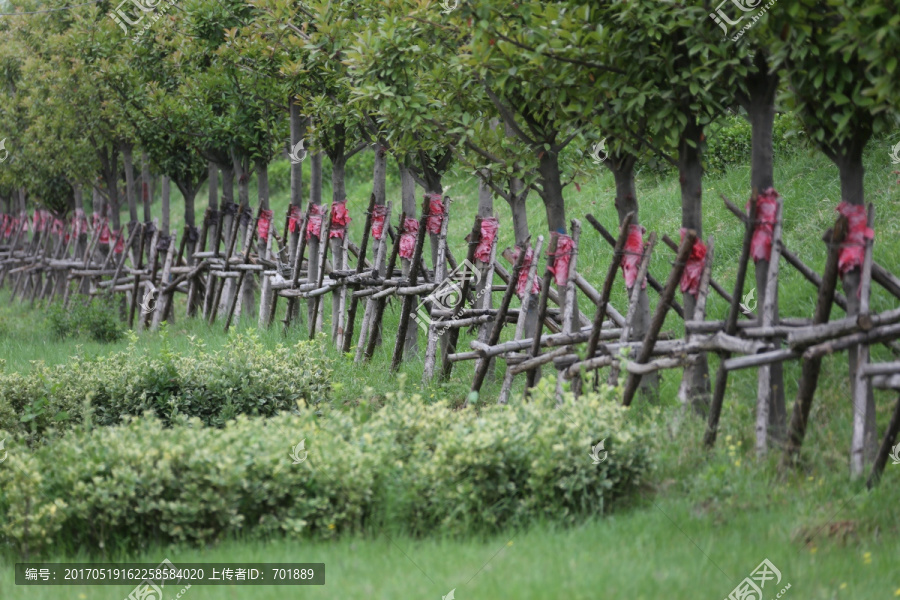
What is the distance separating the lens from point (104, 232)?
2089 cm

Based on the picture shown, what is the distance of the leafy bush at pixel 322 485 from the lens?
5.91 metres

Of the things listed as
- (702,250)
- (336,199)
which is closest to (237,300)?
(336,199)

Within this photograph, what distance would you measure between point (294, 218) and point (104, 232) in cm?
858

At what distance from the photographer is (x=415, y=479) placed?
20.0 ft

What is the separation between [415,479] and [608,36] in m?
3.56

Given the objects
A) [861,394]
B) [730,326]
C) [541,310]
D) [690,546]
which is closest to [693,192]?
[730,326]

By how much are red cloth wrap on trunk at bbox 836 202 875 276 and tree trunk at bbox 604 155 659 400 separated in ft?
6.22

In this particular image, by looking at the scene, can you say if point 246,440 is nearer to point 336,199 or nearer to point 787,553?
point 787,553

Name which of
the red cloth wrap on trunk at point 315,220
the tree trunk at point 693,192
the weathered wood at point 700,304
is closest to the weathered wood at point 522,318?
the tree trunk at point 693,192

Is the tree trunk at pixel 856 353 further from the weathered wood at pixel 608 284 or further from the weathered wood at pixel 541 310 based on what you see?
the weathered wood at pixel 541 310

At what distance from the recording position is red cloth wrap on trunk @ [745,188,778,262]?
6.54 m

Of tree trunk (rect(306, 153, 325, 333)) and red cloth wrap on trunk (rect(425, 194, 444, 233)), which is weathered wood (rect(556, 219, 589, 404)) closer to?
red cloth wrap on trunk (rect(425, 194, 444, 233))

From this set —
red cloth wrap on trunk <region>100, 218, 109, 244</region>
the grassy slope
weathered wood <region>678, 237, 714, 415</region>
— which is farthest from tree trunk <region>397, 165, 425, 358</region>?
red cloth wrap on trunk <region>100, 218, 109, 244</region>

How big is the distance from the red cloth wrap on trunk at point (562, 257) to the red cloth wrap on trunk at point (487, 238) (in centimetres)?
141
